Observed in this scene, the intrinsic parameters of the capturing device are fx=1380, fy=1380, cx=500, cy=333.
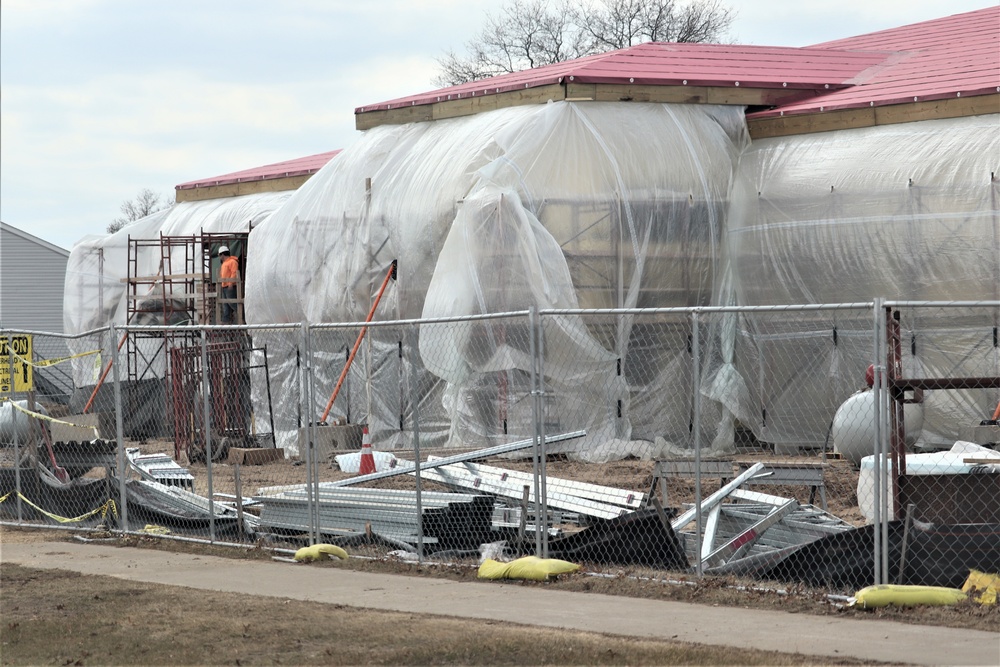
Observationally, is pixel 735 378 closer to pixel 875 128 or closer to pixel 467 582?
pixel 875 128

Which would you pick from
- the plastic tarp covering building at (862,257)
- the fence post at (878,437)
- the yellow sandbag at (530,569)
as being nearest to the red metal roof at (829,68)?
the plastic tarp covering building at (862,257)

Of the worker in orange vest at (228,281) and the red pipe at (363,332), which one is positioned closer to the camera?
the red pipe at (363,332)

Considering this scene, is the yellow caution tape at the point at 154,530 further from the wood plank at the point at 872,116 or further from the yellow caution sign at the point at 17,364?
the wood plank at the point at 872,116

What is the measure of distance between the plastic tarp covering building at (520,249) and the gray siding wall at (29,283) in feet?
123

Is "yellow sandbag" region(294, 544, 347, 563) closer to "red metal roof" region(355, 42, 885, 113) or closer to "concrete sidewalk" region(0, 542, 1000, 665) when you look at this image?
"concrete sidewalk" region(0, 542, 1000, 665)

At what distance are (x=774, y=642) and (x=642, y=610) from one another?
137cm

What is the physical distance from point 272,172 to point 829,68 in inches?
662

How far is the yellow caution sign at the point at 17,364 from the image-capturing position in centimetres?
1477

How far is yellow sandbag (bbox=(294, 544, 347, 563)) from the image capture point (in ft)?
38.7

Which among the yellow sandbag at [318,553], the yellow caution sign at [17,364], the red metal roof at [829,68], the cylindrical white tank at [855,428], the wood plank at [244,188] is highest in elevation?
the red metal roof at [829,68]

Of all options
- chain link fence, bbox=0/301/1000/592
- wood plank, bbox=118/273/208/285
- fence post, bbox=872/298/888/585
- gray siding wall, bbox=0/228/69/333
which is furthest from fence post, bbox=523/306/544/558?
gray siding wall, bbox=0/228/69/333

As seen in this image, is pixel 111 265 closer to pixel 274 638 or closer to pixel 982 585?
pixel 274 638

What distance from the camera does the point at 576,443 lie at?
19.7m

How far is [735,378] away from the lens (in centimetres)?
2138
